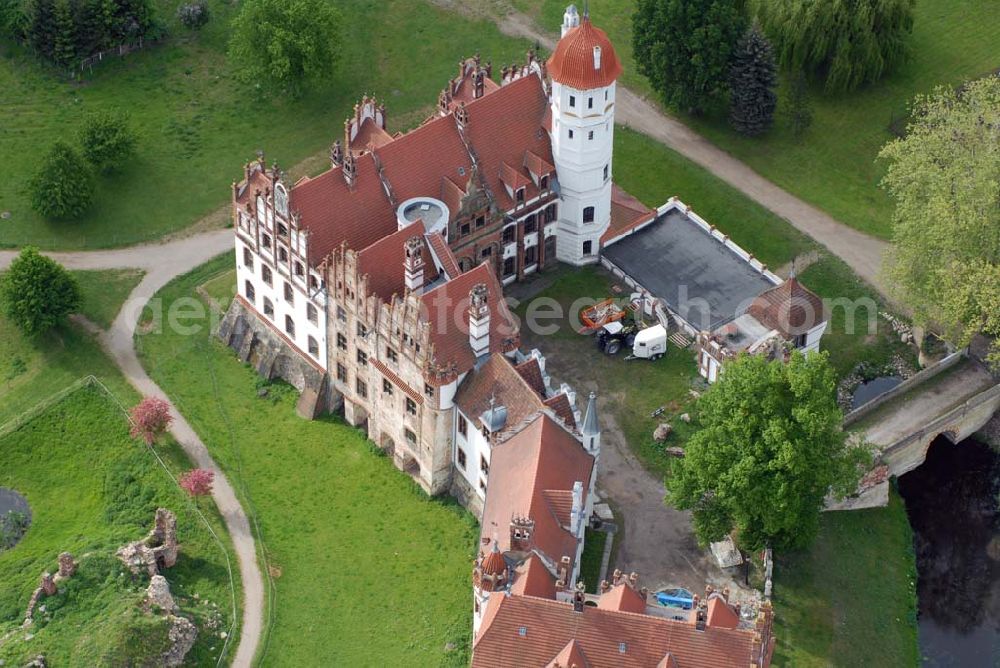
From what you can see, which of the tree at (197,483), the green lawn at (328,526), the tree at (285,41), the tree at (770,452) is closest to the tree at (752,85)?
the tree at (285,41)

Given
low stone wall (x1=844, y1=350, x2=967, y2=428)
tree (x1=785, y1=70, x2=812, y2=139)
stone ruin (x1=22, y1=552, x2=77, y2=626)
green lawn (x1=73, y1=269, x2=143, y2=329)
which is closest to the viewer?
stone ruin (x1=22, y1=552, x2=77, y2=626)

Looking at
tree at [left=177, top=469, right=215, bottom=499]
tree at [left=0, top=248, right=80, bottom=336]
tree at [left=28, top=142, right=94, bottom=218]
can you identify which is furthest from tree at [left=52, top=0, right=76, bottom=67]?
tree at [left=177, top=469, right=215, bottom=499]

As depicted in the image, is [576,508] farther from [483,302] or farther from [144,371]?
[144,371]

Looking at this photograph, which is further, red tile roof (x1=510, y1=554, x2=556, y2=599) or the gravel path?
the gravel path

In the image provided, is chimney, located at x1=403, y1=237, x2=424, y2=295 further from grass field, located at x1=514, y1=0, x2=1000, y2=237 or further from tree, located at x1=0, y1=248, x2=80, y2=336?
grass field, located at x1=514, y1=0, x2=1000, y2=237

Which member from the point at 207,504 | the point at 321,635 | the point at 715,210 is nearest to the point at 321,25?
the point at 715,210

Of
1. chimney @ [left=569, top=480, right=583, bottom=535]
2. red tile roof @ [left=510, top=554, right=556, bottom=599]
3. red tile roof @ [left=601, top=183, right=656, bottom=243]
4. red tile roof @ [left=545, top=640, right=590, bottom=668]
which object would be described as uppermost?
red tile roof @ [left=545, top=640, right=590, bottom=668]

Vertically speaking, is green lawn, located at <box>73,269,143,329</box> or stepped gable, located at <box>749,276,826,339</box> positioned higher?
stepped gable, located at <box>749,276,826,339</box>

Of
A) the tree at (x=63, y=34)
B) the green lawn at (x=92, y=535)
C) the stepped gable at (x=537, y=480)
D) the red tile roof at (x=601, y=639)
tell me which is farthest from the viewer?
the tree at (x=63, y=34)

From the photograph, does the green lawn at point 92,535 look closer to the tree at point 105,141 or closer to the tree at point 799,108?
the tree at point 105,141
